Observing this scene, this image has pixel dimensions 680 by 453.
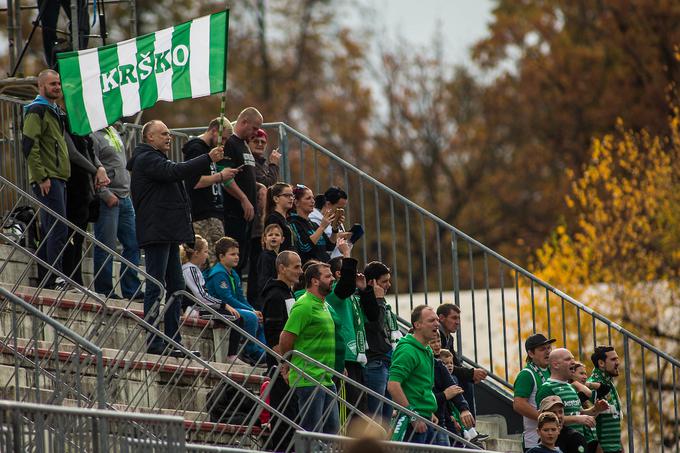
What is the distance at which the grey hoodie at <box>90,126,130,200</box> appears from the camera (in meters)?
15.5

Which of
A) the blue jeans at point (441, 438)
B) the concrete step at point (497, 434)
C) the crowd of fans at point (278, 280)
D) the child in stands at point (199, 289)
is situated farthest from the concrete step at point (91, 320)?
the concrete step at point (497, 434)

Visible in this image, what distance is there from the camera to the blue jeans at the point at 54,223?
562 inches

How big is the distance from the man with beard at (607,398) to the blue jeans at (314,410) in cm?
298

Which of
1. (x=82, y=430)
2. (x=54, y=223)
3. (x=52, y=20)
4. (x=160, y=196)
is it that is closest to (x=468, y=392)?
(x=160, y=196)

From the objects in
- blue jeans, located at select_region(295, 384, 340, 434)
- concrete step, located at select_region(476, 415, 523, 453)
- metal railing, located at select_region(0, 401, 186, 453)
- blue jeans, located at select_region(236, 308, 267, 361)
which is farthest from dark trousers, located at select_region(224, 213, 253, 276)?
metal railing, located at select_region(0, 401, 186, 453)

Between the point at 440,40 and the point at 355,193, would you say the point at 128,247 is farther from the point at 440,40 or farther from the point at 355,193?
the point at 440,40

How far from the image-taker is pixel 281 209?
49.6ft

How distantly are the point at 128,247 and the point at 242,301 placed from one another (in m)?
1.36

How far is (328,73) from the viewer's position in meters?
51.5

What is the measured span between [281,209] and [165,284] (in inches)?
55.9

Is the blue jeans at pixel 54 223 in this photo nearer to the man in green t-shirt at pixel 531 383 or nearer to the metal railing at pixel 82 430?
the man in green t-shirt at pixel 531 383

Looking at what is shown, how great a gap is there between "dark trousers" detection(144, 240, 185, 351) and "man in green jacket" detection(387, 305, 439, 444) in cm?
187

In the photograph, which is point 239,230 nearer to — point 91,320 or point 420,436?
point 91,320

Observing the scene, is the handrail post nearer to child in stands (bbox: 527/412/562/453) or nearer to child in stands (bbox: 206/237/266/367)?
child in stands (bbox: 206/237/266/367)
